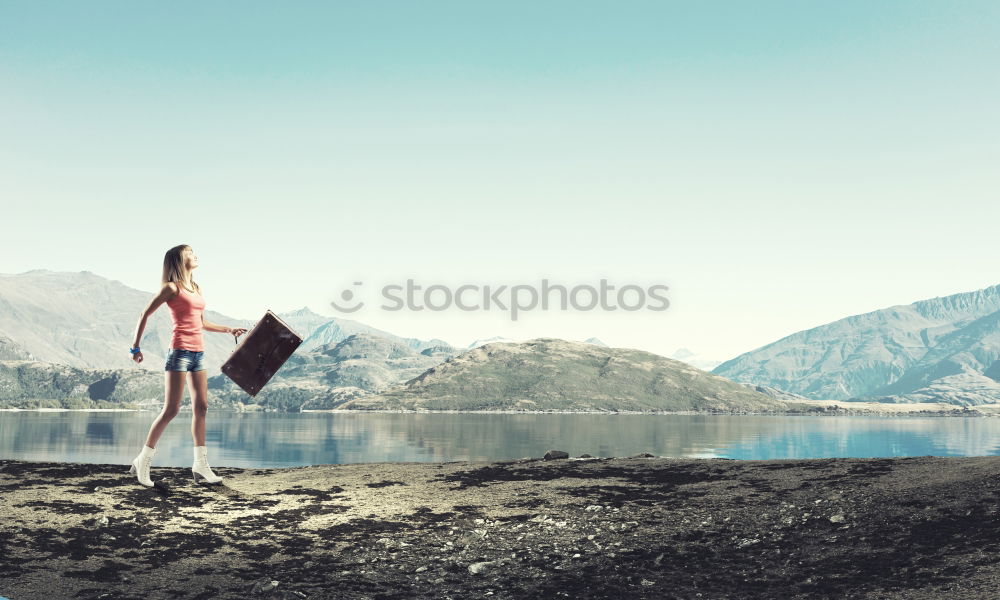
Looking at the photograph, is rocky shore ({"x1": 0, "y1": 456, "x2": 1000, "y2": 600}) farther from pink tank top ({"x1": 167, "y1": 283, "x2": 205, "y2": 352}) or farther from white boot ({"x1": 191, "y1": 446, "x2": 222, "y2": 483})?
pink tank top ({"x1": 167, "y1": 283, "x2": 205, "y2": 352})

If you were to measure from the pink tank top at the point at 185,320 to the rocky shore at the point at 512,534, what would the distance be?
3.92m

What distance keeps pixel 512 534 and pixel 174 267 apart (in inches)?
347

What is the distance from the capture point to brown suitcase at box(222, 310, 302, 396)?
1528cm

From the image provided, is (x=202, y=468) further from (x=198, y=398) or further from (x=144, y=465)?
(x=198, y=398)

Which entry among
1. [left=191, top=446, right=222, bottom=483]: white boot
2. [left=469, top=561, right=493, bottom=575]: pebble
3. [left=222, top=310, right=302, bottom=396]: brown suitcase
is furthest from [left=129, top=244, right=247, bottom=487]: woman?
[left=469, top=561, right=493, bottom=575]: pebble

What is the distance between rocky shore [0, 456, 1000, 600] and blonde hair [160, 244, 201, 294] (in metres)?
5.13

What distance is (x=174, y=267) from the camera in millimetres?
14828

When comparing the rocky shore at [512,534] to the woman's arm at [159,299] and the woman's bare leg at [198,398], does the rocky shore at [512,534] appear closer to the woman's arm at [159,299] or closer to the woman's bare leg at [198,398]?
the woman's bare leg at [198,398]

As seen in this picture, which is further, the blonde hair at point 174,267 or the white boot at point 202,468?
the white boot at point 202,468

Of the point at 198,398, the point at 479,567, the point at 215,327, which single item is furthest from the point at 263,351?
the point at 479,567

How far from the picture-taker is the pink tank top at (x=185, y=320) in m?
14.6

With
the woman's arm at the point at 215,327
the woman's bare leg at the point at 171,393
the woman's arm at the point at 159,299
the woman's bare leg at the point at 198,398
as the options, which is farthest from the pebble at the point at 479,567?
the woman's arm at the point at 159,299

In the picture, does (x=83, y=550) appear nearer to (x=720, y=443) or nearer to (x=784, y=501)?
(x=784, y=501)

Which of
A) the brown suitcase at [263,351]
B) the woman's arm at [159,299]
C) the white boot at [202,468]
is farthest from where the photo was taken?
the white boot at [202,468]
